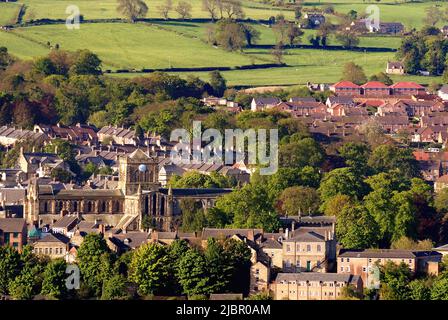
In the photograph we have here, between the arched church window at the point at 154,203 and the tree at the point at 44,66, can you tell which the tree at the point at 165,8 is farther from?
the arched church window at the point at 154,203

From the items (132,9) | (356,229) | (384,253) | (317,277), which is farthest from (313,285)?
(132,9)

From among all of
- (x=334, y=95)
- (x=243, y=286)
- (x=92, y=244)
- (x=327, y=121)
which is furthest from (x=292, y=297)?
(x=334, y=95)

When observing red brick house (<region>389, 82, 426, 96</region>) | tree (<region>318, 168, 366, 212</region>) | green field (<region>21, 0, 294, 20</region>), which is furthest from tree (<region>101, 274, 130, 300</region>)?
green field (<region>21, 0, 294, 20</region>)

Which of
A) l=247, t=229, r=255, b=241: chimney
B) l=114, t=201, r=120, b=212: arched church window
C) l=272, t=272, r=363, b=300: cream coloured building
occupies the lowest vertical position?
l=114, t=201, r=120, b=212: arched church window

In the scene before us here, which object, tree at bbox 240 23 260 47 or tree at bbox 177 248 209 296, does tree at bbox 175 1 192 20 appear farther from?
tree at bbox 177 248 209 296

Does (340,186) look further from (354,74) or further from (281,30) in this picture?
(281,30)

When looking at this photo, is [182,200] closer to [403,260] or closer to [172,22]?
[403,260]

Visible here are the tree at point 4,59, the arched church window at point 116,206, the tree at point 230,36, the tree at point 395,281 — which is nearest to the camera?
the tree at point 395,281

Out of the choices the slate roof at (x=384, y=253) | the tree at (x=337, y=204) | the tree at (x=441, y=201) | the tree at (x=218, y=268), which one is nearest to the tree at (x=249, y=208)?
the tree at (x=337, y=204)
